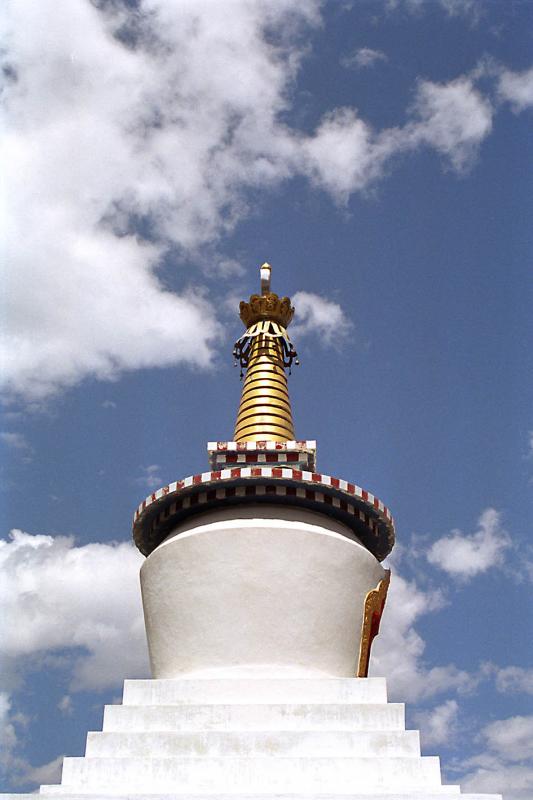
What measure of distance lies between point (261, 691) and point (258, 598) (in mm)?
996

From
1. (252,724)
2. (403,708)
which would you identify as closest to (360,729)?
(403,708)

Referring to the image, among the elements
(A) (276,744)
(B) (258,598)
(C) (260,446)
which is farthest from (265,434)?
(A) (276,744)

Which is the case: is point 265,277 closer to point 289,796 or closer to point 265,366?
point 265,366

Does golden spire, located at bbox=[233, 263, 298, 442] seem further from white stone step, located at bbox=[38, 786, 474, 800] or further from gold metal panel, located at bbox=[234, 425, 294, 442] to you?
white stone step, located at bbox=[38, 786, 474, 800]

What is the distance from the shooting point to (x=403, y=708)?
A: 330 inches

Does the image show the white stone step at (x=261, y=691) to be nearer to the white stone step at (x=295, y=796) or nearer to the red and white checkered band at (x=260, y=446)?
the white stone step at (x=295, y=796)

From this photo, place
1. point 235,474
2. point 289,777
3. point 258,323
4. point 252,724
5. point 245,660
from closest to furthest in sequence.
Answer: point 289,777 < point 252,724 < point 245,660 < point 235,474 < point 258,323

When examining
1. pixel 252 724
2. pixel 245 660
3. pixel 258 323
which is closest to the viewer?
pixel 252 724

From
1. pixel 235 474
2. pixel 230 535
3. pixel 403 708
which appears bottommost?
pixel 403 708

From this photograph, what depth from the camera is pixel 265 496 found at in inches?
388

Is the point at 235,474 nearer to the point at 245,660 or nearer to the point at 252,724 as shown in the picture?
the point at 245,660

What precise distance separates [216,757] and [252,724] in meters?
0.51

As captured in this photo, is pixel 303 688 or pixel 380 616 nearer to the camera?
pixel 303 688

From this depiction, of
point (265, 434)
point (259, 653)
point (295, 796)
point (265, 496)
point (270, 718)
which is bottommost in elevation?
point (295, 796)
